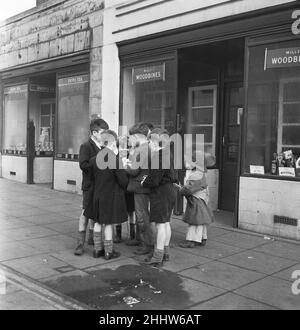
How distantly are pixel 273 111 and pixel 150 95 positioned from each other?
10.0 ft

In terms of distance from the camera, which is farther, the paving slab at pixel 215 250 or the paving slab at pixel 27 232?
the paving slab at pixel 27 232

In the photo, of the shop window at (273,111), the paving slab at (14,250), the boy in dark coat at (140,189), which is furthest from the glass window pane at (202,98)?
the paving slab at (14,250)

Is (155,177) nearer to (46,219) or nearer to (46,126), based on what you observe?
(46,219)

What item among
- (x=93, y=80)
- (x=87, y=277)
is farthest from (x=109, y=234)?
(x=93, y=80)

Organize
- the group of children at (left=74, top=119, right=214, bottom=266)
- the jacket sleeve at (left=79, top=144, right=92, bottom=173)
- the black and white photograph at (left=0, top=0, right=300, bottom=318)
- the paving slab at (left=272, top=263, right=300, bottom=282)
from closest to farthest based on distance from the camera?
the black and white photograph at (left=0, top=0, right=300, bottom=318)
the paving slab at (left=272, top=263, right=300, bottom=282)
the group of children at (left=74, top=119, right=214, bottom=266)
the jacket sleeve at (left=79, top=144, right=92, bottom=173)

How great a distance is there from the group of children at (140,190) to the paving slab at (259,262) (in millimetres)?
709

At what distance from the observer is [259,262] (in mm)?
5852

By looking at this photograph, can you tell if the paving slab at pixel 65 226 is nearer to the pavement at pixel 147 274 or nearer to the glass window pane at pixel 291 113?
the pavement at pixel 147 274

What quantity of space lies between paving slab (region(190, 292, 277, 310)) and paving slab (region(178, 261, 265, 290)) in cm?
32

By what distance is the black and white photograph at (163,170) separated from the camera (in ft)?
16.0

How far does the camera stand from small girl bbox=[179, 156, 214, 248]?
6.45 metres

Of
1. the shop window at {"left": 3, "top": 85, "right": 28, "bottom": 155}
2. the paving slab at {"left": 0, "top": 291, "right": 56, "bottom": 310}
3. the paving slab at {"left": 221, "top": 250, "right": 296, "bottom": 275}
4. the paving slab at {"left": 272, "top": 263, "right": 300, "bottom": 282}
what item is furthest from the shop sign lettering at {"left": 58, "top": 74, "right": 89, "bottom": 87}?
the paving slab at {"left": 0, "top": 291, "right": 56, "bottom": 310}

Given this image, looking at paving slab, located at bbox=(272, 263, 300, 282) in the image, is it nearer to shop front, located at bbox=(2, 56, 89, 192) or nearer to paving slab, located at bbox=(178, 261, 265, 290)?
paving slab, located at bbox=(178, 261, 265, 290)

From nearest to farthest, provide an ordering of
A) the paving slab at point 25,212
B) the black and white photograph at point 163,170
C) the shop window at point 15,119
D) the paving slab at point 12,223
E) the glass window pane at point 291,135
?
the black and white photograph at point 163,170, the glass window pane at point 291,135, the paving slab at point 12,223, the paving slab at point 25,212, the shop window at point 15,119
